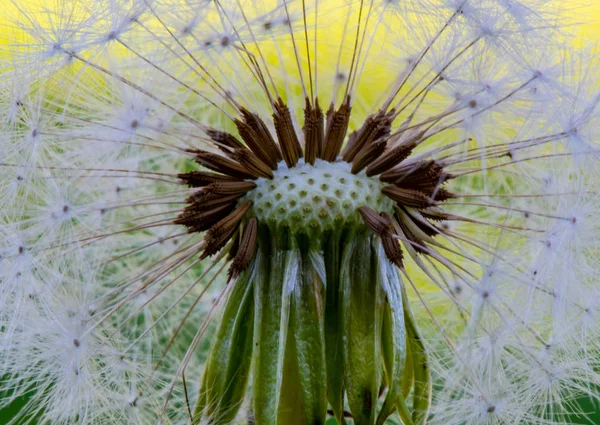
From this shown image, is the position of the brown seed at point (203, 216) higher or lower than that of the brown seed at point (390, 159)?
lower

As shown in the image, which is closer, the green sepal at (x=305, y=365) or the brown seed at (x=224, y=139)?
the green sepal at (x=305, y=365)

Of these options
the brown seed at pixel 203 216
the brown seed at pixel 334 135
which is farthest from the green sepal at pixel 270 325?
the brown seed at pixel 334 135

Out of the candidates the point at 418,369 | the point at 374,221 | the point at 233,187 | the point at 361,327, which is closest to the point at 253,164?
the point at 233,187

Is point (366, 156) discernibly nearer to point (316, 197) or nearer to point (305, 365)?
point (316, 197)

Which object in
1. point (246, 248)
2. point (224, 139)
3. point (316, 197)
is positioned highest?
point (224, 139)

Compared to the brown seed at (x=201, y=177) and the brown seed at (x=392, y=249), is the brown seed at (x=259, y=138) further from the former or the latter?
the brown seed at (x=392, y=249)

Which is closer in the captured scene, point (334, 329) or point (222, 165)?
point (334, 329)

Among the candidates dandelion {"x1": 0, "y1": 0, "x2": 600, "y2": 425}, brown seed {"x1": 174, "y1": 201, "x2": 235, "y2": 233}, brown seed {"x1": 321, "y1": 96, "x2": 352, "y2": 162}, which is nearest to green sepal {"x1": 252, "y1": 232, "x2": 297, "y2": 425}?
dandelion {"x1": 0, "y1": 0, "x2": 600, "y2": 425}

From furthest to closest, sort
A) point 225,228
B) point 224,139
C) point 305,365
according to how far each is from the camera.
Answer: point 224,139 < point 225,228 < point 305,365
